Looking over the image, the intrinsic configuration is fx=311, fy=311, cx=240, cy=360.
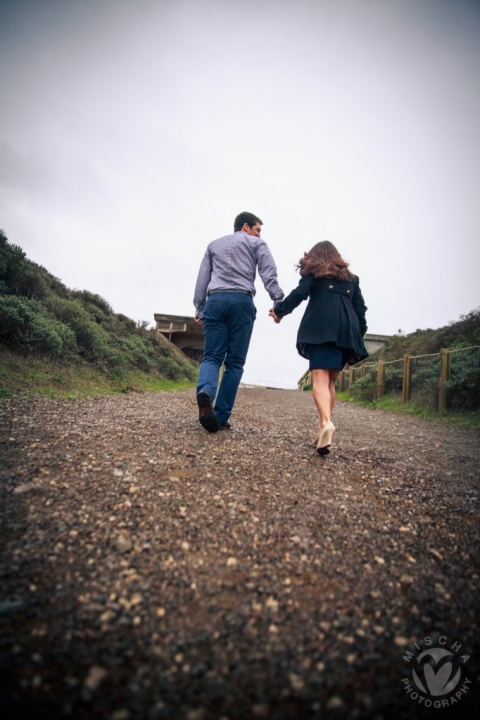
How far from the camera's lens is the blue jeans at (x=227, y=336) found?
9.98 feet

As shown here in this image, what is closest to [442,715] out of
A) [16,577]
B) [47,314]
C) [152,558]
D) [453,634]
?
[453,634]

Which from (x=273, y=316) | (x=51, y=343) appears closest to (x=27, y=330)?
(x=51, y=343)

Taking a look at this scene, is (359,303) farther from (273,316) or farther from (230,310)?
(230,310)

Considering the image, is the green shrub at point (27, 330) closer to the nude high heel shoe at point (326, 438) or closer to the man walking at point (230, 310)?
the man walking at point (230, 310)

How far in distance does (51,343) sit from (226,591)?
17.4 ft

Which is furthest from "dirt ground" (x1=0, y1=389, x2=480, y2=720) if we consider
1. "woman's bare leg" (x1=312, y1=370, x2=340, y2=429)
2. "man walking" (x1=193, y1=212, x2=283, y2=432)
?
"man walking" (x1=193, y1=212, x2=283, y2=432)

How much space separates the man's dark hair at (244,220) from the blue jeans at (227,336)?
0.97 m

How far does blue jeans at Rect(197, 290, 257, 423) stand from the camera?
9.98ft

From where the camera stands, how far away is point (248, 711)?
713mm

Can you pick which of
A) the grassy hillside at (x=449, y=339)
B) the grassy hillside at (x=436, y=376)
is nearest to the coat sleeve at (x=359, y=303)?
the grassy hillside at (x=436, y=376)

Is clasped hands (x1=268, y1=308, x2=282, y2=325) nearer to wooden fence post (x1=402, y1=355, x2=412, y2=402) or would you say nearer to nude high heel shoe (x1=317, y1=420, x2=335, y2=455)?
nude high heel shoe (x1=317, y1=420, x2=335, y2=455)

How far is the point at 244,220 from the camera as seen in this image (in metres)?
3.55

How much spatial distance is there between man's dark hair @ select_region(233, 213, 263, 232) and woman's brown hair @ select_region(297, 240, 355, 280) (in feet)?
3.12

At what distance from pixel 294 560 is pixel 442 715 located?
0.56 m
